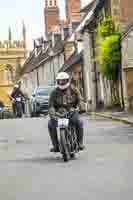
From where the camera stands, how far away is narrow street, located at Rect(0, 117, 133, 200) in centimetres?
949

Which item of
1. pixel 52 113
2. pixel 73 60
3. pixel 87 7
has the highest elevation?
pixel 87 7

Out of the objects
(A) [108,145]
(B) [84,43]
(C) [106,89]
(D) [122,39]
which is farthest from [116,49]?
(A) [108,145]

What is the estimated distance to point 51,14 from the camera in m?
84.5

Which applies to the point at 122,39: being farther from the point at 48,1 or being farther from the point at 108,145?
the point at 48,1

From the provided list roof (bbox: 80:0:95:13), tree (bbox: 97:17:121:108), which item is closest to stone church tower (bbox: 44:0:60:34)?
roof (bbox: 80:0:95:13)

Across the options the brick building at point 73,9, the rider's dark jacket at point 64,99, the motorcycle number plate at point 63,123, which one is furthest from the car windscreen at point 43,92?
the motorcycle number plate at point 63,123

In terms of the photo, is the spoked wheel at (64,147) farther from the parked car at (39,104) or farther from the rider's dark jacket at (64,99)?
the parked car at (39,104)

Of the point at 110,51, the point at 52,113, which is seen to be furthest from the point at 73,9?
the point at 52,113

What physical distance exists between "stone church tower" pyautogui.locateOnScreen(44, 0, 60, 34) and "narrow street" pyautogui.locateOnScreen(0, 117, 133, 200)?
213ft

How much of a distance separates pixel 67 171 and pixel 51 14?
73.4 meters

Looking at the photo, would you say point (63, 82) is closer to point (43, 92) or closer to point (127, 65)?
point (127, 65)

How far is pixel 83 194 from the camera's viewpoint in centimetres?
931

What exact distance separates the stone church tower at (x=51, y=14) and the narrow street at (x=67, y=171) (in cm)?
6498

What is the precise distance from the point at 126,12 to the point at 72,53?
2428 cm
